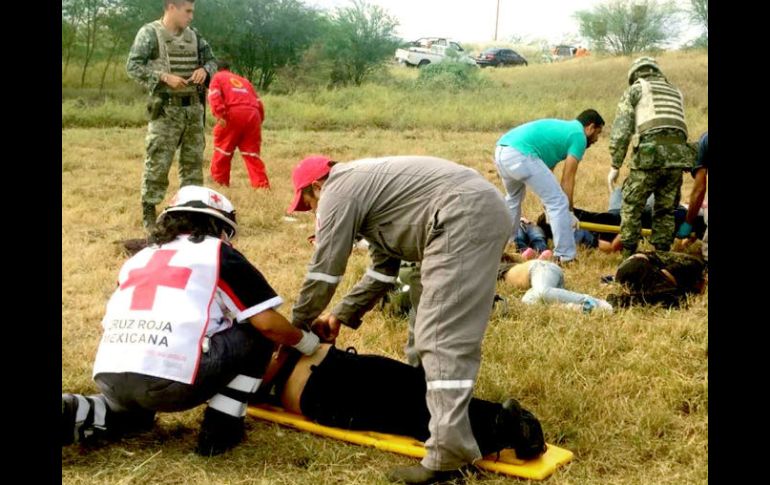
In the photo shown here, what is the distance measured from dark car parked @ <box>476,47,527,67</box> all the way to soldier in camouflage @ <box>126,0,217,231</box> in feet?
74.8

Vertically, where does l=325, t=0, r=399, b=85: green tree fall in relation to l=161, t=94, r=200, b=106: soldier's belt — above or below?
above

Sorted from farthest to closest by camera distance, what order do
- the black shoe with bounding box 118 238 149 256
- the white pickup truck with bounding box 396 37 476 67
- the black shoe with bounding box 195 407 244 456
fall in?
the white pickup truck with bounding box 396 37 476 67
the black shoe with bounding box 118 238 149 256
the black shoe with bounding box 195 407 244 456

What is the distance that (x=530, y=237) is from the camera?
6.90 metres

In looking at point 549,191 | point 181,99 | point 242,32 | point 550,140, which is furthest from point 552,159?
point 242,32

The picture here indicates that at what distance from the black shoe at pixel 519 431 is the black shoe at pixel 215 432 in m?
1.12

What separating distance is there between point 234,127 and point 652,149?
16.3ft

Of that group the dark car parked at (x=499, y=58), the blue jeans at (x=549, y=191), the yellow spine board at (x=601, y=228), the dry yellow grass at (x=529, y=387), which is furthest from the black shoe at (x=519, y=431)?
the dark car parked at (x=499, y=58)

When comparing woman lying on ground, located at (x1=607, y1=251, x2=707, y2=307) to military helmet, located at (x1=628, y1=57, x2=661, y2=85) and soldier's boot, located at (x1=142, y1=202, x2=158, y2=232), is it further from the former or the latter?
soldier's boot, located at (x1=142, y1=202, x2=158, y2=232)

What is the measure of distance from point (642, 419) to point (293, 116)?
559 inches

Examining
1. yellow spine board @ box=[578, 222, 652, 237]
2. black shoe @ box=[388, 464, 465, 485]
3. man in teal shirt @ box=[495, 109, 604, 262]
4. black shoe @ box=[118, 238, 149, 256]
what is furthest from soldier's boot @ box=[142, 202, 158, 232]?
black shoe @ box=[388, 464, 465, 485]

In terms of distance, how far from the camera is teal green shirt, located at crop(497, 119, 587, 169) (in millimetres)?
6539

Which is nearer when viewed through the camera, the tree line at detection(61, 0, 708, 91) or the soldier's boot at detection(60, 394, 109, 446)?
the soldier's boot at detection(60, 394, 109, 446)

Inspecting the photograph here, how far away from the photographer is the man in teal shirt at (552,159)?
6422 mm

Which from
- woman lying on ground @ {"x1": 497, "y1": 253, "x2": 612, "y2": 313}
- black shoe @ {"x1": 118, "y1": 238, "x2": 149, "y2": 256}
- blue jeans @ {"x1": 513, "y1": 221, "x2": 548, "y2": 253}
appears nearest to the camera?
woman lying on ground @ {"x1": 497, "y1": 253, "x2": 612, "y2": 313}
